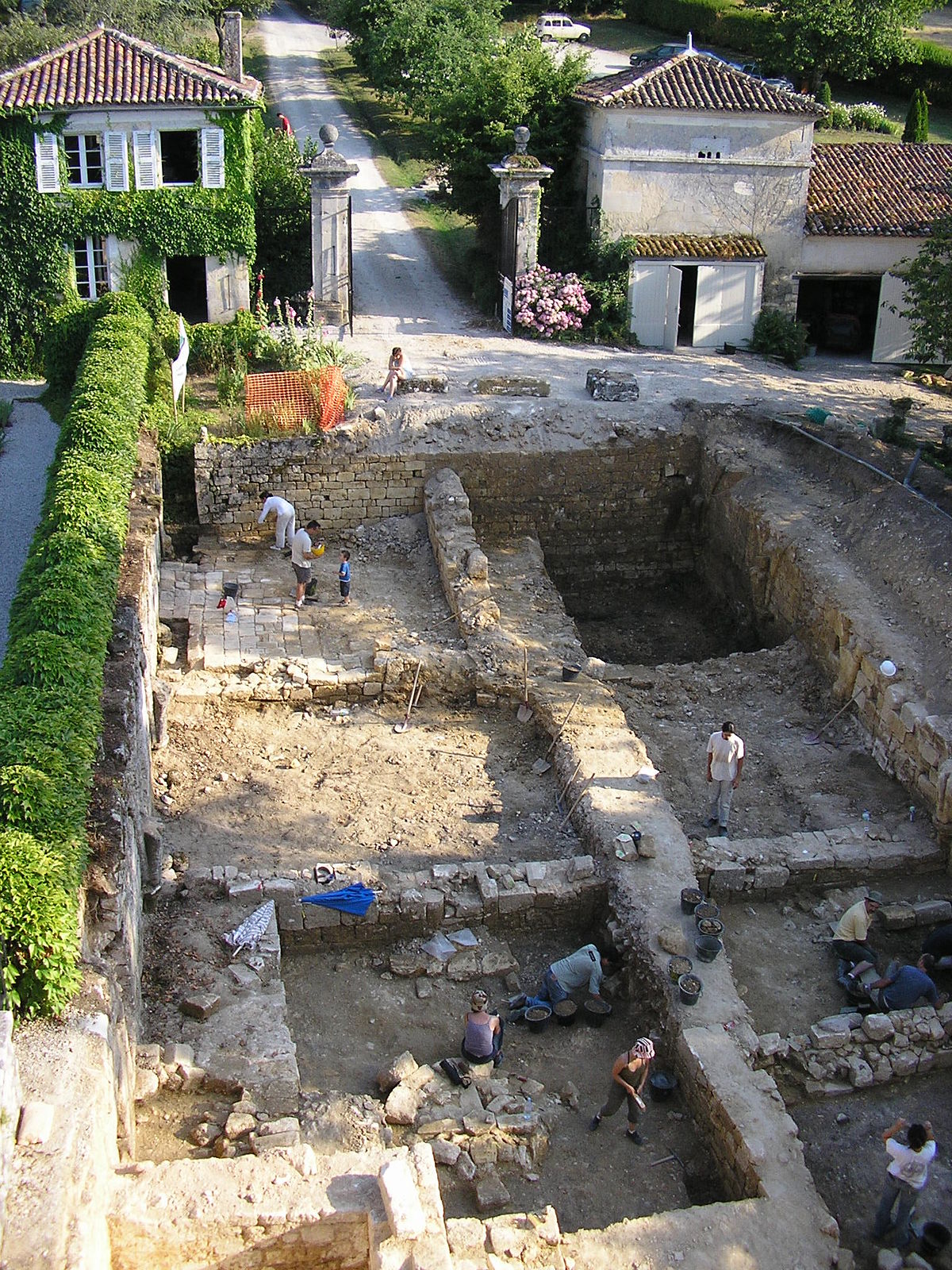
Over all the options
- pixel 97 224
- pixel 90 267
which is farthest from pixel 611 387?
pixel 90 267

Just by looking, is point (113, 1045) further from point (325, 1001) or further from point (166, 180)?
point (166, 180)

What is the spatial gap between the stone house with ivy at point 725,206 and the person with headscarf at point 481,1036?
17265 mm

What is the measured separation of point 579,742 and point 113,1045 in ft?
22.0

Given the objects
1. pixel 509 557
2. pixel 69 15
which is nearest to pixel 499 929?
pixel 509 557

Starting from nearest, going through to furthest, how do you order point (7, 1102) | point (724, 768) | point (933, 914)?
point (7, 1102)
point (933, 914)
point (724, 768)

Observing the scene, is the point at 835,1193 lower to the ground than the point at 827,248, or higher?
lower

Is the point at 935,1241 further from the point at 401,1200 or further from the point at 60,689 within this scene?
the point at 60,689

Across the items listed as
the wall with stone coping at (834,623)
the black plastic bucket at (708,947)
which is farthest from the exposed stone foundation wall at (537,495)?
the black plastic bucket at (708,947)

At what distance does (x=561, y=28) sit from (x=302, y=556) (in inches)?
1409

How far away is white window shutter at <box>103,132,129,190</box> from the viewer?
75.8 feet

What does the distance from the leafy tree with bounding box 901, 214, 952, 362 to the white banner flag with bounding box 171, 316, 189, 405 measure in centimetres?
1172

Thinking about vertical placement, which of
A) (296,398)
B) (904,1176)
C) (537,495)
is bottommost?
(904,1176)

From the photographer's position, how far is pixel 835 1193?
934 centimetres

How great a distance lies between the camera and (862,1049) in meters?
10.2
